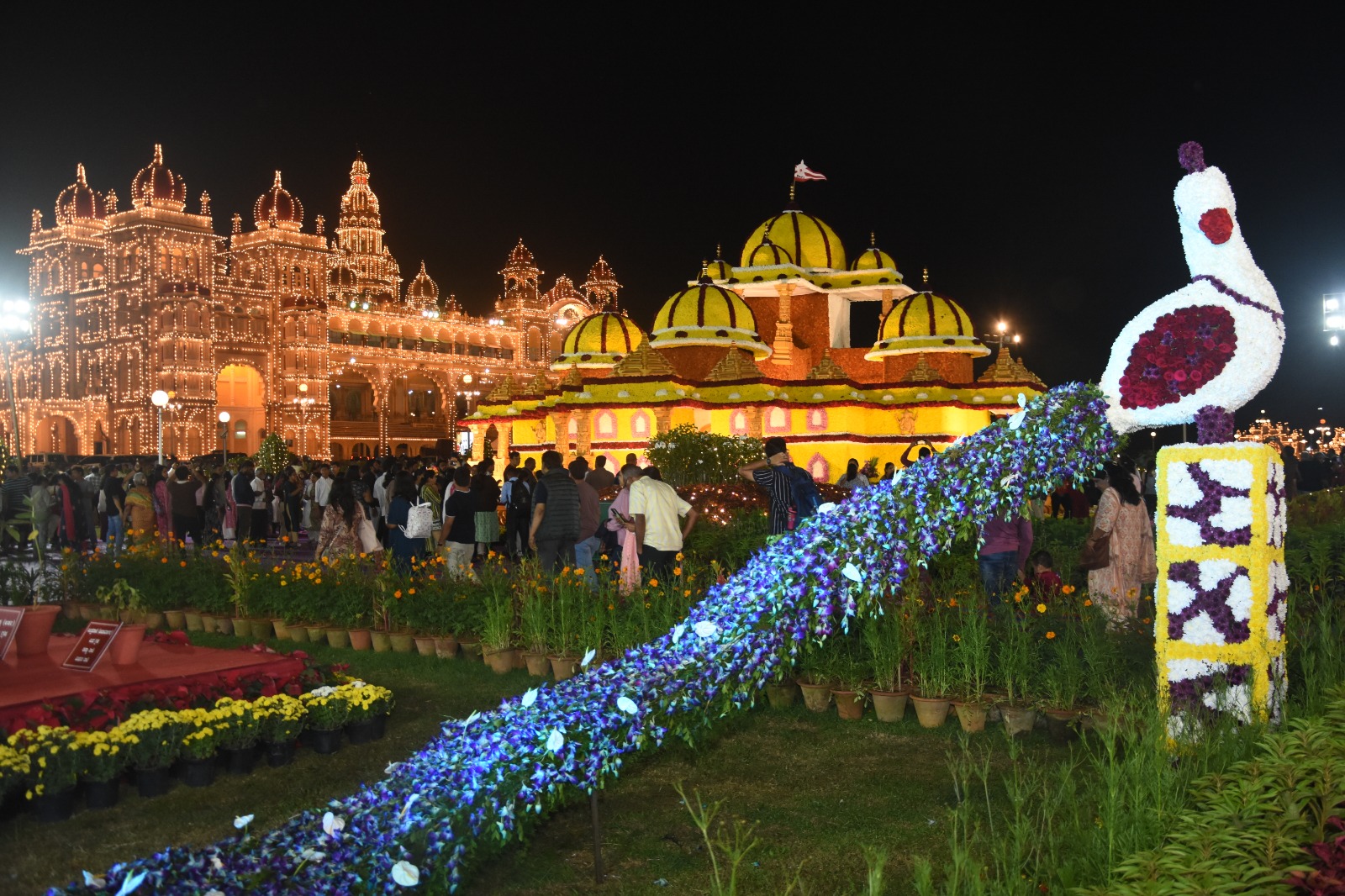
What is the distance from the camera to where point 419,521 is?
11.8 metres

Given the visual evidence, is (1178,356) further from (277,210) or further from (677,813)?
(277,210)

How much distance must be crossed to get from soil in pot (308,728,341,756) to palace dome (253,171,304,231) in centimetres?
5426

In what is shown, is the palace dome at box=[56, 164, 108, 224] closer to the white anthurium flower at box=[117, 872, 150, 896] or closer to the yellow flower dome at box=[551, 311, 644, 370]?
the yellow flower dome at box=[551, 311, 644, 370]

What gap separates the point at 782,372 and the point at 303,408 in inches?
1272

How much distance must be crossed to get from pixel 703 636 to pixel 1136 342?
2.84m

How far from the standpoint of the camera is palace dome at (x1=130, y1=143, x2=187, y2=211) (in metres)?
51.6

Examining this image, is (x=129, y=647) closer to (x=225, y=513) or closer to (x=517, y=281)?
(x=225, y=513)

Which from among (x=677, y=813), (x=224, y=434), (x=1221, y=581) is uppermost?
(x=224, y=434)

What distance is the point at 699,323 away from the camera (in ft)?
95.7

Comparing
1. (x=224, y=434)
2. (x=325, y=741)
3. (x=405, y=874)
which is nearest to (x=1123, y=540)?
(x=325, y=741)

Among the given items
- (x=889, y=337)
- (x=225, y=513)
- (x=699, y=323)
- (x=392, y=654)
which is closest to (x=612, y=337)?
(x=699, y=323)

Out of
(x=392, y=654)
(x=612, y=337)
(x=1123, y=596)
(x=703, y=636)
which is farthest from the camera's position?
(x=612, y=337)

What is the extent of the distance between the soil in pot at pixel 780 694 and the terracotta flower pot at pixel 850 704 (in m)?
0.41

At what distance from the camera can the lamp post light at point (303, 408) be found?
183 feet
